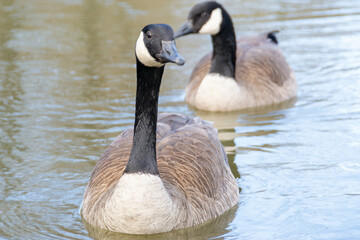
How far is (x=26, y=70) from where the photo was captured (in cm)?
1385

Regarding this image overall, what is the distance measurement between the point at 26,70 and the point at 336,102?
582 centimetres

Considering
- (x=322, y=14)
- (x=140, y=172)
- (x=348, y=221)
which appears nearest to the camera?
(x=140, y=172)

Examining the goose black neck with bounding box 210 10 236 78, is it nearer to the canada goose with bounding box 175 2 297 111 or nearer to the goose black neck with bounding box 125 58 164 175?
the canada goose with bounding box 175 2 297 111

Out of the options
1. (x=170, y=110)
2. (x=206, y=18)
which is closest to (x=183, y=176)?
(x=170, y=110)

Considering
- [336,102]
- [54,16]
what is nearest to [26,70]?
[54,16]

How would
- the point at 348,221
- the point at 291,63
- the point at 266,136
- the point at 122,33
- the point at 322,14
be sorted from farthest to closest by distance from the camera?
the point at 322,14 < the point at 122,33 < the point at 291,63 < the point at 266,136 < the point at 348,221

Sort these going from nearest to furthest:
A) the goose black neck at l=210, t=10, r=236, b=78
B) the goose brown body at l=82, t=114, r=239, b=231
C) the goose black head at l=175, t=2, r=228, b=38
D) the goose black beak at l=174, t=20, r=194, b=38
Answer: the goose brown body at l=82, t=114, r=239, b=231 → the goose black beak at l=174, t=20, r=194, b=38 → the goose black head at l=175, t=2, r=228, b=38 → the goose black neck at l=210, t=10, r=236, b=78

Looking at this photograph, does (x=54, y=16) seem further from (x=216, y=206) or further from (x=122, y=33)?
(x=216, y=206)

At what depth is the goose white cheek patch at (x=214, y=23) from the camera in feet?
40.1

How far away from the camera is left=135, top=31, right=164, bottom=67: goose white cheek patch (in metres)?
6.65

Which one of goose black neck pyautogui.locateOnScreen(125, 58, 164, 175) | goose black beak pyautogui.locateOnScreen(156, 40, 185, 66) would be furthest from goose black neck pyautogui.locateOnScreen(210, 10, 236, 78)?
goose black beak pyautogui.locateOnScreen(156, 40, 185, 66)

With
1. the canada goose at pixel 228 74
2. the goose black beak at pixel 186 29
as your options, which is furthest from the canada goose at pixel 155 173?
the canada goose at pixel 228 74

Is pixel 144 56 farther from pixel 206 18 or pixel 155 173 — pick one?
pixel 206 18

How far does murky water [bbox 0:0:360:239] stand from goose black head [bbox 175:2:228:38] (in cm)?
136
